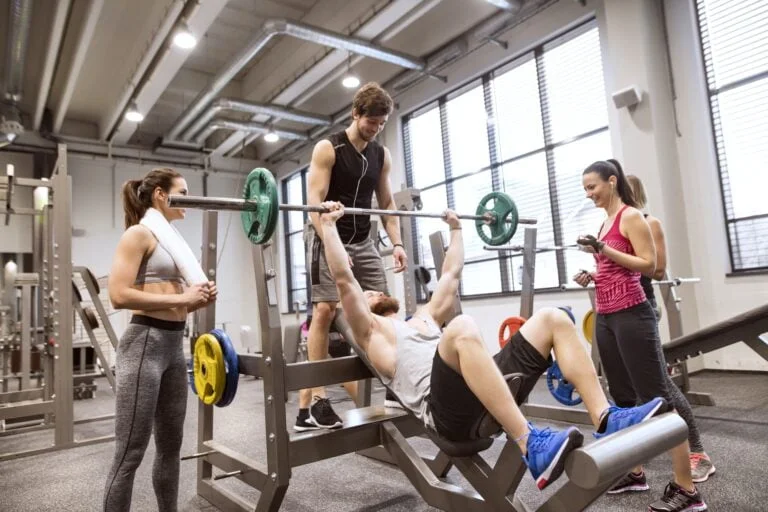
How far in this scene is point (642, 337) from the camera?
6.01 feet

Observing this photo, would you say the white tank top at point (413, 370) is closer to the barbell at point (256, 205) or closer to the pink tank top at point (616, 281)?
the barbell at point (256, 205)

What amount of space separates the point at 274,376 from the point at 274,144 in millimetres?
8542

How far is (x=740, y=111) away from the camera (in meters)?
4.39

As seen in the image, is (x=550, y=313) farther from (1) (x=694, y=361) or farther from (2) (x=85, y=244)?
(2) (x=85, y=244)

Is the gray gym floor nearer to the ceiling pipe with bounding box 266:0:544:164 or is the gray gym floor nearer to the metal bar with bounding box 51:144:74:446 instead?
the metal bar with bounding box 51:144:74:446

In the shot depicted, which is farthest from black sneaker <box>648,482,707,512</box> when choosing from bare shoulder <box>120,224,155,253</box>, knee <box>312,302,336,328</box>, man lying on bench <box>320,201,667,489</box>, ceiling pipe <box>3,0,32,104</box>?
ceiling pipe <box>3,0,32,104</box>

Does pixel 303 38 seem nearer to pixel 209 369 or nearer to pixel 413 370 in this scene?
pixel 209 369

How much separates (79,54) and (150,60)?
767mm

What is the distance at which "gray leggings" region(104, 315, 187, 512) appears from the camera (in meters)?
1.52

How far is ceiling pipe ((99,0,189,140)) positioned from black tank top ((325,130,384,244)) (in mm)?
3543

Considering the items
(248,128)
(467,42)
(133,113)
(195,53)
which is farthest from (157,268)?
(195,53)

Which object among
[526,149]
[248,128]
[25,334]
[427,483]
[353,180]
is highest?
[248,128]

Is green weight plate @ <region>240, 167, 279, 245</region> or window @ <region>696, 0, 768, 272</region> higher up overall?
window @ <region>696, 0, 768, 272</region>

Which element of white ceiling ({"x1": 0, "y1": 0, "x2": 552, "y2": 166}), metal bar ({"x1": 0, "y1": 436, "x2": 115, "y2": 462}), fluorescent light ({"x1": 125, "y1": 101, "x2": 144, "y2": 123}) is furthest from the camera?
fluorescent light ({"x1": 125, "y1": 101, "x2": 144, "y2": 123})
